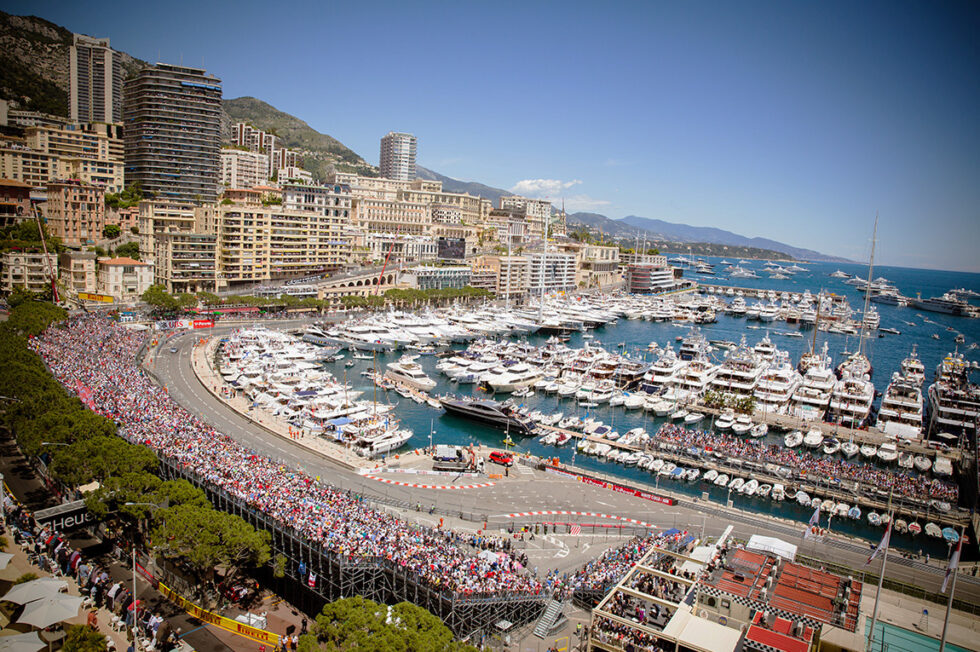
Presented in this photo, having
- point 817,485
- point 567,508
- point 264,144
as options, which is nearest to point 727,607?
point 567,508

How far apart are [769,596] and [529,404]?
3573 centimetres

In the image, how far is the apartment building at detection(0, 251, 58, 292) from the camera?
59656mm

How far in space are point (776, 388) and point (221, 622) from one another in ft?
153

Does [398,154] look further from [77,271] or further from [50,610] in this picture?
[50,610]

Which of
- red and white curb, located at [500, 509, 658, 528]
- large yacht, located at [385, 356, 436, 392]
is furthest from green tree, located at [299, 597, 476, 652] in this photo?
large yacht, located at [385, 356, 436, 392]

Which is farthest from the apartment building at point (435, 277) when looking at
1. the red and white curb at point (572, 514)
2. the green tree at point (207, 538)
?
the green tree at point (207, 538)

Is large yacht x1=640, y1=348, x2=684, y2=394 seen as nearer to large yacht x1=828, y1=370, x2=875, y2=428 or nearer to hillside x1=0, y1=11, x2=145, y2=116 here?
large yacht x1=828, y1=370, x2=875, y2=428

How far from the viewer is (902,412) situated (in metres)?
46.4

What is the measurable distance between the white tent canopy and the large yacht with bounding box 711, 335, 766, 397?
3334 centimetres

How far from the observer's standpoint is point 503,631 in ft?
58.4

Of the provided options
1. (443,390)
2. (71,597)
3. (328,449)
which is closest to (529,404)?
(443,390)

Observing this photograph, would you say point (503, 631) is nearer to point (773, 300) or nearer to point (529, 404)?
point (529, 404)

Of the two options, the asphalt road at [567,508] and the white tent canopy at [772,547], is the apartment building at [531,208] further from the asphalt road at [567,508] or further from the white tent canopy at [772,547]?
the white tent canopy at [772,547]

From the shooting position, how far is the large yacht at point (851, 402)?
4744 cm
